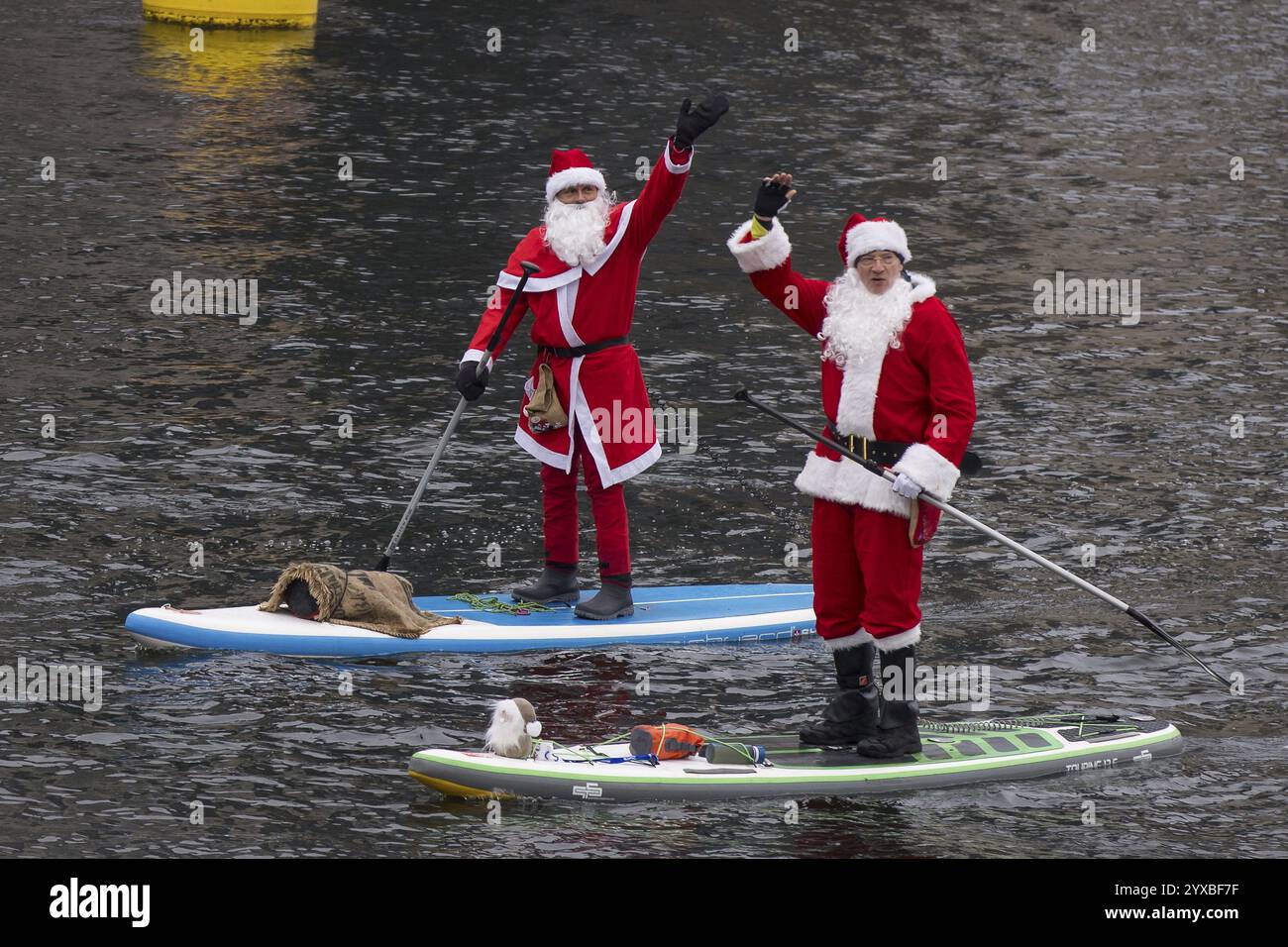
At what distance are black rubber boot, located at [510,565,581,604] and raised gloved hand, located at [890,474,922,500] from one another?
8.99 ft

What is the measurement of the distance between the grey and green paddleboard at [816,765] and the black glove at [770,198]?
2.16 meters

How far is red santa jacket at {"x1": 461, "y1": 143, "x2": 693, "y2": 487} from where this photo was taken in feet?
30.1

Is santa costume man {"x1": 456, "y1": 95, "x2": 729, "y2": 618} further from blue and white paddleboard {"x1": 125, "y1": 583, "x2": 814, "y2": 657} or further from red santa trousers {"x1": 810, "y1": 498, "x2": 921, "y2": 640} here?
red santa trousers {"x1": 810, "y1": 498, "x2": 921, "y2": 640}

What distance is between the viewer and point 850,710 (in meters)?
7.94

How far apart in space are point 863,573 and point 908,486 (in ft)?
1.60

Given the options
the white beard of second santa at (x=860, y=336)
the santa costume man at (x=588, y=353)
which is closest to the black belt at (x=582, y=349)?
the santa costume man at (x=588, y=353)

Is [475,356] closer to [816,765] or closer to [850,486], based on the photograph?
[850,486]

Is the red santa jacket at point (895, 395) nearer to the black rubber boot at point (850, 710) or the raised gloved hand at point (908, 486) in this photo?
the raised gloved hand at point (908, 486)

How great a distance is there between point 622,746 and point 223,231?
1034cm

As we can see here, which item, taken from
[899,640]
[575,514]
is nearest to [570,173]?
[575,514]

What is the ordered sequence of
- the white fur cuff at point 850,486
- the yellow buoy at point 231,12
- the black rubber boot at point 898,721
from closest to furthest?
the white fur cuff at point 850,486 < the black rubber boot at point 898,721 < the yellow buoy at point 231,12

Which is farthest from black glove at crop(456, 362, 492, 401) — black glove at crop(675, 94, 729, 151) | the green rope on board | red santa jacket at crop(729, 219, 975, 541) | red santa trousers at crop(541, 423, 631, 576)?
red santa jacket at crop(729, 219, 975, 541)

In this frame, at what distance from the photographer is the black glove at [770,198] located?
7.54 meters
